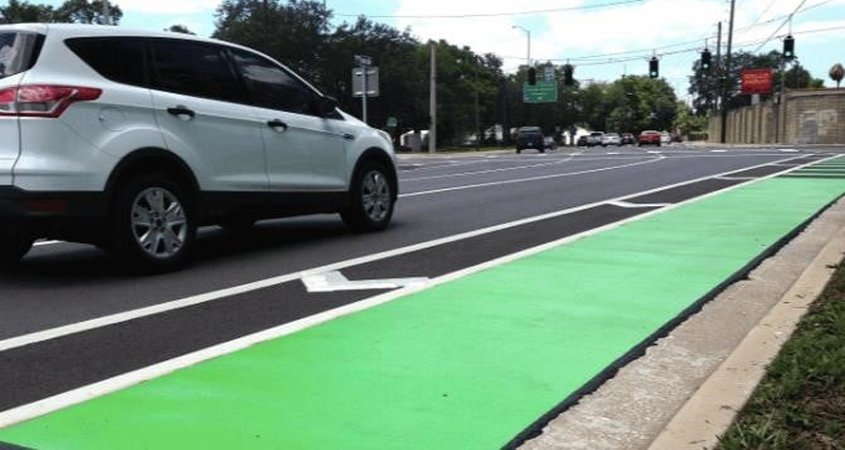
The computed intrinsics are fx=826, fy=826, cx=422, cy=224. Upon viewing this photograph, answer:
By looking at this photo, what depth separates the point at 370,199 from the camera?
360 inches

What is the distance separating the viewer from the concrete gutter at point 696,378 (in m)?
3.43

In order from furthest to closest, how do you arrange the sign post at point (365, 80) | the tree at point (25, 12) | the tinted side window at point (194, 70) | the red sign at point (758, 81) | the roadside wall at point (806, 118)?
the red sign at point (758, 81) < the tree at point (25, 12) < the roadside wall at point (806, 118) < the sign post at point (365, 80) < the tinted side window at point (194, 70)

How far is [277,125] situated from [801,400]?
5362mm

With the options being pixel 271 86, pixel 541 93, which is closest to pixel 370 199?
pixel 271 86

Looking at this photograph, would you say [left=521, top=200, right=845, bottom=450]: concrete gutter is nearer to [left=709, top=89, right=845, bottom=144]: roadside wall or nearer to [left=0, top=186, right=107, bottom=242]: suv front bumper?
[left=0, top=186, right=107, bottom=242]: suv front bumper

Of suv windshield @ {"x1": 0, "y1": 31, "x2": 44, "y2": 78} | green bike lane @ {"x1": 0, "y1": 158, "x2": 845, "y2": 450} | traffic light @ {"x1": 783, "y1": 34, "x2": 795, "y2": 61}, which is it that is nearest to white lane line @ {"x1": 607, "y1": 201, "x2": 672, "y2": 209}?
green bike lane @ {"x1": 0, "y1": 158, "x2": 845, "y2": 450}

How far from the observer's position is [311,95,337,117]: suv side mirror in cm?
835

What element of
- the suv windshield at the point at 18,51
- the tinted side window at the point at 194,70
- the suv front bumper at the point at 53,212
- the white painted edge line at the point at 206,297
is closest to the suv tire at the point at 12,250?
the suv front bumper at the point at 53,212

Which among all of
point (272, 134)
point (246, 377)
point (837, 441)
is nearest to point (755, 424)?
point (837, 441)

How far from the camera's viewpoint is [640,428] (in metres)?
3.54

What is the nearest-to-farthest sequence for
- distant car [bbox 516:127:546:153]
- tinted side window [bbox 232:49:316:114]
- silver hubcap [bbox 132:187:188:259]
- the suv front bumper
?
the suv front bumper
silver hubcap [bbox 132:187:188:259]
tinted side window [bbox 232:49:316:114]
distant car [bbox 516:127:546:153]

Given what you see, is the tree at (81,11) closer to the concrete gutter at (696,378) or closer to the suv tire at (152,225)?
the suv tire at (152,225)

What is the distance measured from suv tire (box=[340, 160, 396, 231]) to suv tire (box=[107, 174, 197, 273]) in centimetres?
231

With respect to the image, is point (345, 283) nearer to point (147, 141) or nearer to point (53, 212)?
point (147, 141)
